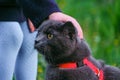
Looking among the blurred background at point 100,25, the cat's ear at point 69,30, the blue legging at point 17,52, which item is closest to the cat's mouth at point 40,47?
the cat's ear at point 69,30

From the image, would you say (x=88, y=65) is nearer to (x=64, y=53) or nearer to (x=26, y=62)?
(x=64, y=53)

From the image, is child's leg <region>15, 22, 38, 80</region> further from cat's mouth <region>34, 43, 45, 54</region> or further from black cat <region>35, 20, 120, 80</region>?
cat's mouth <region>34, 43, 45, 54</region>

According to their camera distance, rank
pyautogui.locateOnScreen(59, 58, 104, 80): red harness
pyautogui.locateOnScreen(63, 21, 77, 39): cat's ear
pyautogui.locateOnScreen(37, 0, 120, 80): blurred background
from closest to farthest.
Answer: pyautogui.locateOnScreen(63, 21, 77, 39): cat's ear, pyautogui.locateOnScreen(59, 58, 104, 80): red harness, pyautogui.locateOnScreen(37, 0, 120, 80): blurred background

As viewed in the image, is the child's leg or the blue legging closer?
the blue legging

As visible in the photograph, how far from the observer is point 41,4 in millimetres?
4715

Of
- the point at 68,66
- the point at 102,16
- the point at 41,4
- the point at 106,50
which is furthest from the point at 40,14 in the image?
the point at 102,16

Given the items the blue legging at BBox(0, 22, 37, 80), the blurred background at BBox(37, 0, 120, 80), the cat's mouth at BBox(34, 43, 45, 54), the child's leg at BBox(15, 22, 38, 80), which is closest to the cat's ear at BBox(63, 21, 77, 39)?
the cat's mouth at BBox(34, 43, 45, 54)

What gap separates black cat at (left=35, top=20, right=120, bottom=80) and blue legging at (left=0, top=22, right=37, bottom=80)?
1.47 feet

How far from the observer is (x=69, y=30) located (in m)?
4.62

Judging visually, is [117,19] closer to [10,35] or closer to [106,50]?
[106,50]

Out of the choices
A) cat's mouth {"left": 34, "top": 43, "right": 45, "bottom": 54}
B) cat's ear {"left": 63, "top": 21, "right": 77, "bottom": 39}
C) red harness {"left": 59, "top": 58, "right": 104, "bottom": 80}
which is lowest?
red harness {"left": 59, "top": 58, "right": 104, "bottom": 80}

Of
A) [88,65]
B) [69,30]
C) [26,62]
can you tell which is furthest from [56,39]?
[26,62]

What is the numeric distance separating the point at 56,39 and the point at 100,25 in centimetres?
456

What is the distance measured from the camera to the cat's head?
4.62 metres
